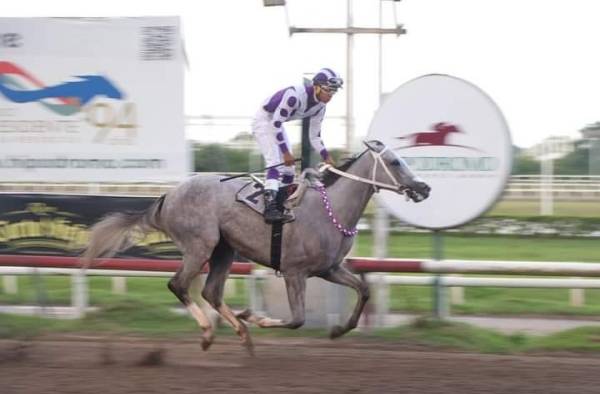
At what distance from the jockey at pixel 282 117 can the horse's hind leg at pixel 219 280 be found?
0.76 metres

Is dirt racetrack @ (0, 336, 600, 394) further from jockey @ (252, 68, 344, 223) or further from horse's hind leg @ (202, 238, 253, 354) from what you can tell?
jockey @ (252, 68, 344, 223)

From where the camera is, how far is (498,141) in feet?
27.9

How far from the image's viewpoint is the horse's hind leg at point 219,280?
7.78 metres

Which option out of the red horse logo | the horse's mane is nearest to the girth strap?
the horse's mane

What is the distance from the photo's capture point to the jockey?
7.47 metres

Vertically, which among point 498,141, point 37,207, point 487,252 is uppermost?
point 498,141

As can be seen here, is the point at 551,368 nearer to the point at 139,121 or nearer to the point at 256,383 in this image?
the point at 256,383

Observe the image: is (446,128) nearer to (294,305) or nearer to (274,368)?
(294,305)

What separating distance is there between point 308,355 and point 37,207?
13.4 feet

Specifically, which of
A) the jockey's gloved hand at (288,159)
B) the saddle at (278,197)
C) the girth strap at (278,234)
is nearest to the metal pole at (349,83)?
the saddle at (278,197)

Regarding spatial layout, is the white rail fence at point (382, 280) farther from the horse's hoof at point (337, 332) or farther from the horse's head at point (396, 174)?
the horse's head at point (396, 174)

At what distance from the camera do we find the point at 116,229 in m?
8.12

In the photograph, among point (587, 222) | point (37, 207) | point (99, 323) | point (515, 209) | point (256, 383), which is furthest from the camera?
point (515, 209)

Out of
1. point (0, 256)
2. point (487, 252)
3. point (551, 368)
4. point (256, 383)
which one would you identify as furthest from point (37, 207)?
point (487, 252)
